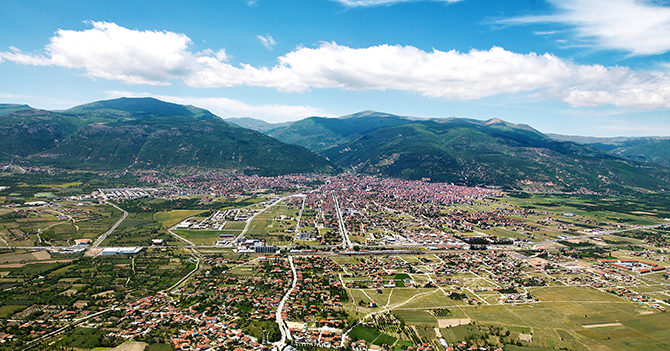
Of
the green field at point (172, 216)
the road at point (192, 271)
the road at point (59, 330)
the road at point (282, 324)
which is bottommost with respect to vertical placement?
the road at point (192, 271)

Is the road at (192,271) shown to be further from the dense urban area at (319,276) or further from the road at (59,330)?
the road at (59,330)

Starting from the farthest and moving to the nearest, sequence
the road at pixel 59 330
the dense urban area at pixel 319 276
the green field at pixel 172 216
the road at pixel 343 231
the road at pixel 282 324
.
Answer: the green field at pixel 172 216 → the road at pixel 343 231 → the dense urban area at pixel 319 276 → the road at pixel 282 324 → the road at pixel 59 330

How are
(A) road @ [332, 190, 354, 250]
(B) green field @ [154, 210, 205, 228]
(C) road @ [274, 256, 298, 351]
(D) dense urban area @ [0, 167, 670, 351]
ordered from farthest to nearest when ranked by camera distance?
(B) green field @ [154, 210, 205, 228], (A) road @ [332, 190, 354, 250], (D) dense urban area @ [0, 167, 670, 351], (C) road @ [274, 256, 298, 351]

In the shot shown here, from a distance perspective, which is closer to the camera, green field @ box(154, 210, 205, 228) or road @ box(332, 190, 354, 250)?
road @ box(332, 190, 354, 250)

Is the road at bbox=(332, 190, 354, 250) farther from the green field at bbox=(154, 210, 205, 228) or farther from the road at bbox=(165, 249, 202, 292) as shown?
the green field at bbox=(154, 210, 205, 228)

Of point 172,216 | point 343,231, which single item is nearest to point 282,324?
point 343,231

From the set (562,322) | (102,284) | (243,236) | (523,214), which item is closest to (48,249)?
(102,284)

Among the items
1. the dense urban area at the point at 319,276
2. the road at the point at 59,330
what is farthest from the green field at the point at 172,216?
the road at the point at 59,330

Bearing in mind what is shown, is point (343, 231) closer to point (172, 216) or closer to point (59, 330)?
point (172, 216)

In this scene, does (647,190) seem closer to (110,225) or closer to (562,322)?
(562,322)

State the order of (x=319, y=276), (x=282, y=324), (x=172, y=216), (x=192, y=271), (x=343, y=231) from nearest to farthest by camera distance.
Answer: (x=282, y=324)
(x=319, y=276)
(x=192, y=271)
(x=343, y=231)
(x=172, y=216)

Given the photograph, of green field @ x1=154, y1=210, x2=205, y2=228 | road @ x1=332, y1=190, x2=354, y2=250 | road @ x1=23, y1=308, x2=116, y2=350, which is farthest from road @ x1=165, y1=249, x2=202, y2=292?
road @ x1=332, y1=190, x2=354, y2=250
